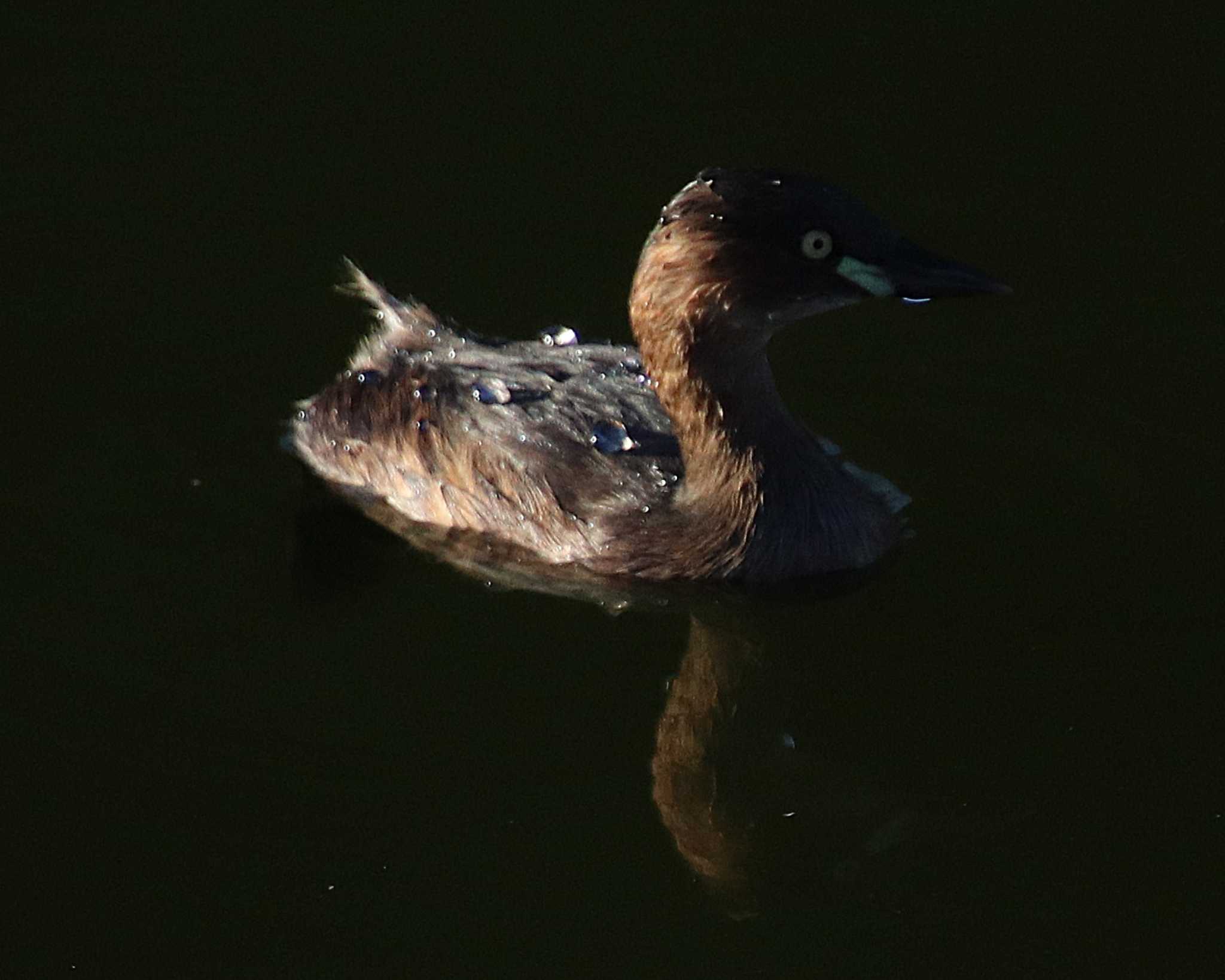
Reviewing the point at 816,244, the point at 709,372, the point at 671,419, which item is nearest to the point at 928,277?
the point at 816,244

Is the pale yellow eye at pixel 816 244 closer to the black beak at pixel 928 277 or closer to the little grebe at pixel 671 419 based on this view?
the little grebe at pixel 671 419

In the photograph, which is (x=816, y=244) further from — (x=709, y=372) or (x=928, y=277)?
(x=709, y=372)

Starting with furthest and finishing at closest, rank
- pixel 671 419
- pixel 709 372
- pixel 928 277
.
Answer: pixel 671 419 → pixel 709 372 → pixel 928 277

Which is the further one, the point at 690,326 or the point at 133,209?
the point at 133,209

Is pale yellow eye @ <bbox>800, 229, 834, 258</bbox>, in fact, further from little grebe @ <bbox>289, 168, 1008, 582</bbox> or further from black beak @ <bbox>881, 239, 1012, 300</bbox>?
black beak @ <bbox>881, 239, 1012, 300</bbox>

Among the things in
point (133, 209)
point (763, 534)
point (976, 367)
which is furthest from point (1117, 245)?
point (133, 209)

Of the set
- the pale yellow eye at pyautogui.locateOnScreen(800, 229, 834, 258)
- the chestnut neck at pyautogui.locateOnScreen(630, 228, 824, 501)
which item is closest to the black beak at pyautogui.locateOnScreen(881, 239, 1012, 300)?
the pale yellow eye at pyautogui.locateOnScreen(800, 229, 834, 258)

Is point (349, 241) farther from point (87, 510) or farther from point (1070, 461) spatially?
point (1070, 461)
